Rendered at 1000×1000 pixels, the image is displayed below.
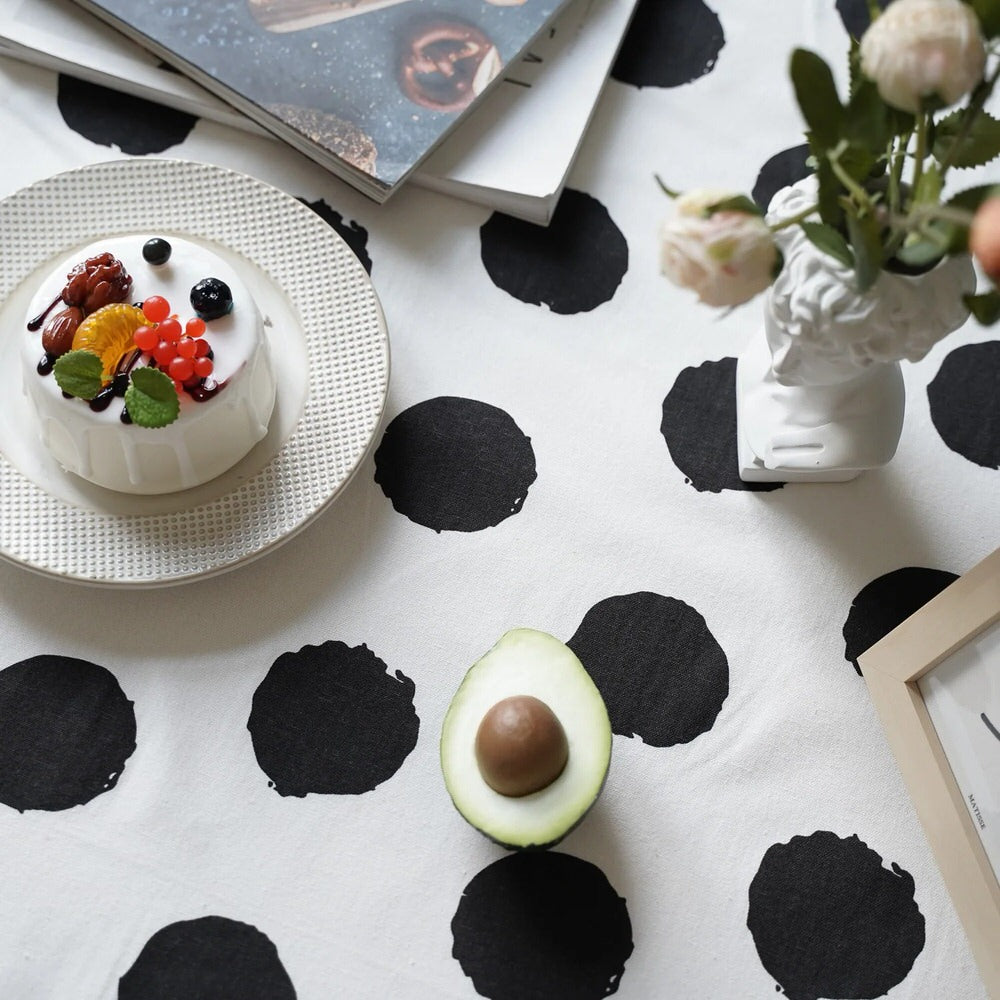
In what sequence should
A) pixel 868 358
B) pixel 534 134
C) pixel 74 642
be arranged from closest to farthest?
pixel 868 358, pixel 74 642, pixel 534 134

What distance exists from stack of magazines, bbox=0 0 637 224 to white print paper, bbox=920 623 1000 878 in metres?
0.35

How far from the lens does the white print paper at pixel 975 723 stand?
49 cm

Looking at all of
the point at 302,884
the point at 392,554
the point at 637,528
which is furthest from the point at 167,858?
the point at 637,528

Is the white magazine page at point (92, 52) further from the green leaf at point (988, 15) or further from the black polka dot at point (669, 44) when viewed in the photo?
the green leaf at point (988, 15)

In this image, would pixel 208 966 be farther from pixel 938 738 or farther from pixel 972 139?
pixel 972 139

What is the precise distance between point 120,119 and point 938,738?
1.99 ft

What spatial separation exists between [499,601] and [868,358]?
0.23 meters

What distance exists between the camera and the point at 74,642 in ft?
1.82

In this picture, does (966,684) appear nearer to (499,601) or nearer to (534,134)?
(499,601)

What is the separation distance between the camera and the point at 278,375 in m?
0.58

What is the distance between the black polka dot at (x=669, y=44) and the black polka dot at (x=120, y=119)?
11.5 inches

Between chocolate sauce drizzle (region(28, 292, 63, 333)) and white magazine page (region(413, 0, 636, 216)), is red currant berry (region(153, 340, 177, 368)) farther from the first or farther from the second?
white magazine page (region(413, 0, 636, 216))

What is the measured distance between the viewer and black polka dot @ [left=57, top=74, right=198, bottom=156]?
2.19 feet

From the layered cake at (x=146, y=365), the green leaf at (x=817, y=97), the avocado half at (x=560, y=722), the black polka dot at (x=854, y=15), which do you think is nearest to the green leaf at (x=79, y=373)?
the layered cake at (x=146, y=365)
